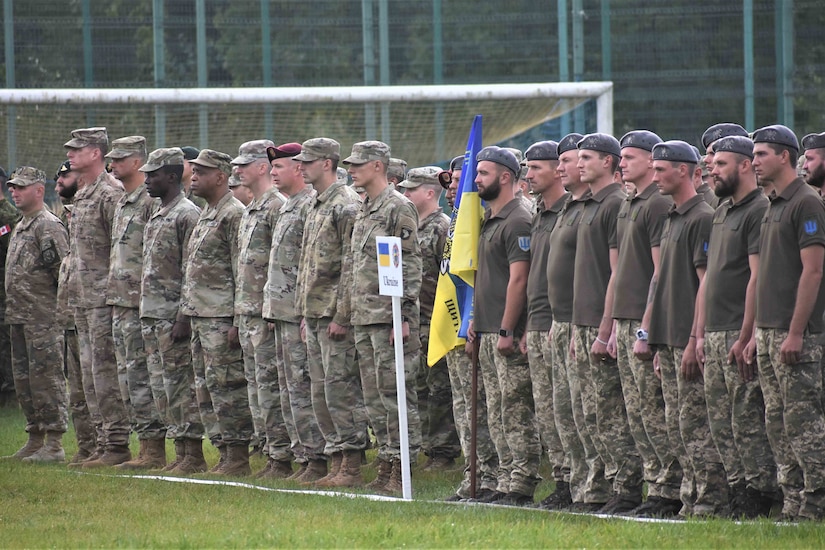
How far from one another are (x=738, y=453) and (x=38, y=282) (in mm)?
8246

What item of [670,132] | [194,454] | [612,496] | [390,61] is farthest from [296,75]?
[612,496]

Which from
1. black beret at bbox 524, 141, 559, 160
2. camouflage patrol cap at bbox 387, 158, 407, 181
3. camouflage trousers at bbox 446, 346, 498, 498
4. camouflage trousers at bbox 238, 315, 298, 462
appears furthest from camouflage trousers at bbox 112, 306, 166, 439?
black beret at bbox 524, 141, 559, 160

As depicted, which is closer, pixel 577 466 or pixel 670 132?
pixel 577 466

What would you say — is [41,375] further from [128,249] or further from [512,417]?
[512,417]

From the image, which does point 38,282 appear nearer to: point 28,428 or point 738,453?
point 28,428

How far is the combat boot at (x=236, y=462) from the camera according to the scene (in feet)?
42.6

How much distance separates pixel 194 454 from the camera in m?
13.4

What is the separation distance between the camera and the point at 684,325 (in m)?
9.50

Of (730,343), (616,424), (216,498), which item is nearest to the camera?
(730,343)

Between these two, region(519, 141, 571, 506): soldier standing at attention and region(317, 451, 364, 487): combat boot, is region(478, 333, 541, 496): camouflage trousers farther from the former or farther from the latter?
region(317, 451, 364, 487): combat boot

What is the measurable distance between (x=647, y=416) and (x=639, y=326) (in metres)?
0.58

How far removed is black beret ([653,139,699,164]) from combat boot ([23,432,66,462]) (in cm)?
741

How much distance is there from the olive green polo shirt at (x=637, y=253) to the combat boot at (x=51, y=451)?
22.7ft

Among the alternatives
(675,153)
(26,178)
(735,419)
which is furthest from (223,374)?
(735,419)
